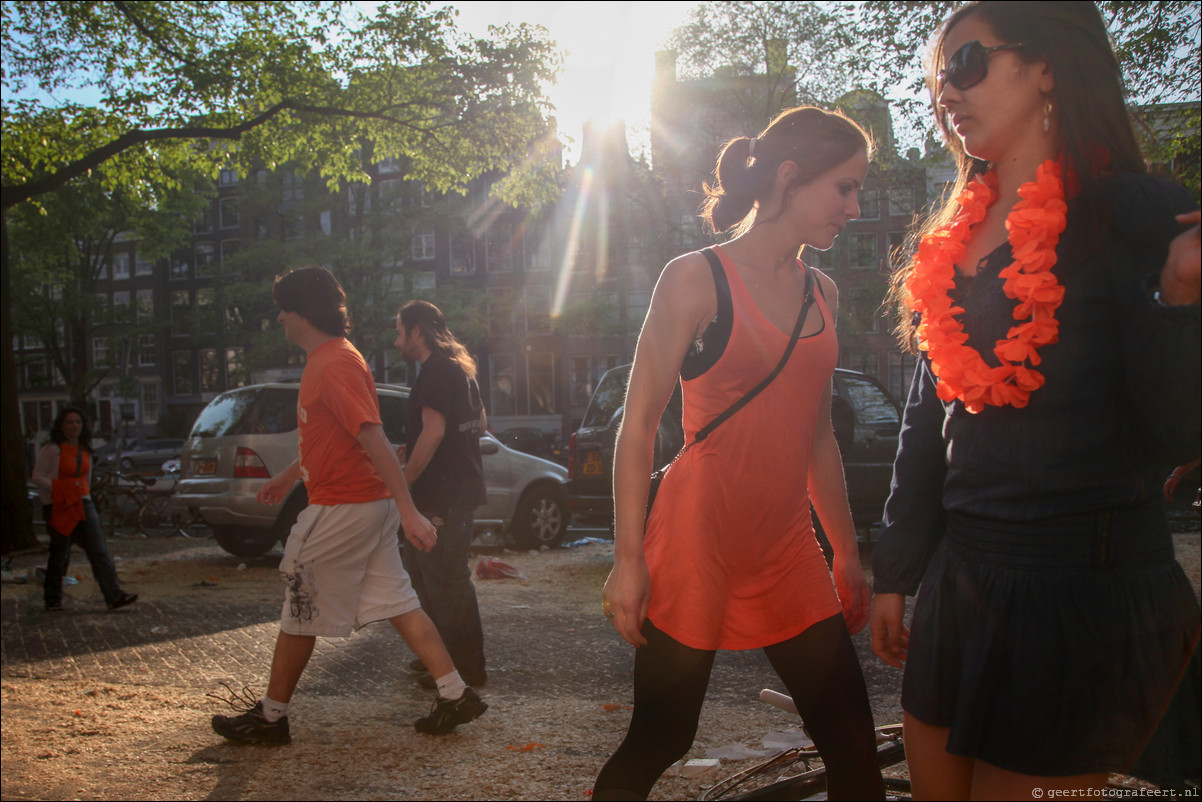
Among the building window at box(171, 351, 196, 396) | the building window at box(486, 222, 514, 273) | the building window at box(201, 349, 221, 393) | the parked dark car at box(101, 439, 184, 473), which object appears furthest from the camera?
the building window at box(171, 351, 196, 396)

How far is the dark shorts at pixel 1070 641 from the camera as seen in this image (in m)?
1.38

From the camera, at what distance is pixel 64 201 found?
2141cm

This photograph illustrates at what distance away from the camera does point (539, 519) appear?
11.8 metres

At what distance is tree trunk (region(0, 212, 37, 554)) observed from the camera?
12.4m

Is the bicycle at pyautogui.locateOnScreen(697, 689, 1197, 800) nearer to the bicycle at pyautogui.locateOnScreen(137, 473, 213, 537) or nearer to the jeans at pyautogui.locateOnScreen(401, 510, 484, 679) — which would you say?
the jeans at pyautogui.locateOnScreen(401, 510, 484, 679)

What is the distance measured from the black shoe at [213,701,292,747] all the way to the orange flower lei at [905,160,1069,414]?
11.5ft

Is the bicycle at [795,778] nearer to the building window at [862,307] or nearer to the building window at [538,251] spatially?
the building window at [862,307]

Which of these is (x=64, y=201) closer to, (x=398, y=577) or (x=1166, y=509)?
(x=398, y=577)

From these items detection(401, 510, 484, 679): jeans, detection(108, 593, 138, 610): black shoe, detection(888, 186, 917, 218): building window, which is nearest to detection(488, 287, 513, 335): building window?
detection(888, 186, 917, 218): building window

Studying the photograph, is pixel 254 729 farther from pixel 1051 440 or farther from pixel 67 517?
pixel 67 517

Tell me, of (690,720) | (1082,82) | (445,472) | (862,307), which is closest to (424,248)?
(862,307)

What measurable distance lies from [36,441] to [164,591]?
4910 centimetres

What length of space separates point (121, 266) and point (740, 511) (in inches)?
2423

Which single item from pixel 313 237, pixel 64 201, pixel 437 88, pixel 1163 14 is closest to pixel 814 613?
pixel 1163 14
